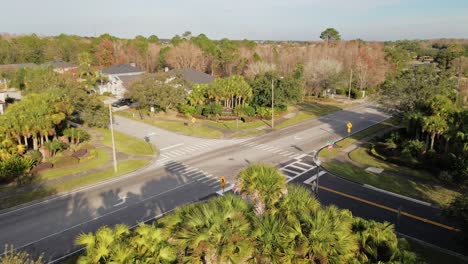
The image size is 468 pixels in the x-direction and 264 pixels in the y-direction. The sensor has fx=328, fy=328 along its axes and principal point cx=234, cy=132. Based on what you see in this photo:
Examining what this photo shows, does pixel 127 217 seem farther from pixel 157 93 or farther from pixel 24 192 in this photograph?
pixel 157 93

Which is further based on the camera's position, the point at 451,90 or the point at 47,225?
the point at 451,90

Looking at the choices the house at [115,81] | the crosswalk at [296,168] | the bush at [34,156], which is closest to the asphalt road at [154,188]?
the crosswalk at [296,168]

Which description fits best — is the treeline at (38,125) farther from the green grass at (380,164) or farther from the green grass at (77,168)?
the green grass at (380,164)

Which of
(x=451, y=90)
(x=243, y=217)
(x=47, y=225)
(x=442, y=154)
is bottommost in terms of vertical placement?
(x=47, y=225)

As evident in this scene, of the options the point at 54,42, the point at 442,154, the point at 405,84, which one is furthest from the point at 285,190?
the point at 54,42

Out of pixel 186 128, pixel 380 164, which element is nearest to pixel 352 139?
pixel 380 164

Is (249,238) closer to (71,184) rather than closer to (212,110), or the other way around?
(71,184)

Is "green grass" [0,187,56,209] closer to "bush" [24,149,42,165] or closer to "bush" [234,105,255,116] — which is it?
"bush" [24,149,42,165]

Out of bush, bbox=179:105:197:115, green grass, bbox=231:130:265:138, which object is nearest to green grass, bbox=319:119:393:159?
green grass, bbox=231:130:265:138
